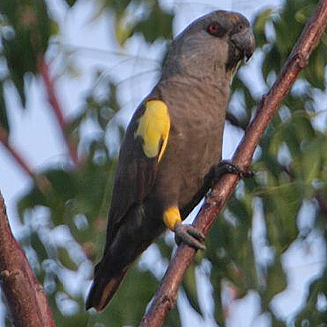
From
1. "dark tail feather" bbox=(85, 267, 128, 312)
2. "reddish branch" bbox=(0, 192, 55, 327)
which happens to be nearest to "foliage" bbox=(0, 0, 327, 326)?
"dark tail feather" bbox=(85, 267, 128, 312)

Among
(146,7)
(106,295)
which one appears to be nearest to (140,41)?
(146,7)

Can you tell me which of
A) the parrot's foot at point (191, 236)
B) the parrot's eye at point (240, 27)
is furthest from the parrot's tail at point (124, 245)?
the parrot's eye at point (240, 27)

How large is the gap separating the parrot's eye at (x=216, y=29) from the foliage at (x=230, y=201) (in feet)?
0.50

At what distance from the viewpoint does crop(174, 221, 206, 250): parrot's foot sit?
118 inches

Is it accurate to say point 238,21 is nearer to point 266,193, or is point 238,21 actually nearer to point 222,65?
point 222,65

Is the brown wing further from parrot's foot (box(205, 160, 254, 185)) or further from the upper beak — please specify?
the upper beak

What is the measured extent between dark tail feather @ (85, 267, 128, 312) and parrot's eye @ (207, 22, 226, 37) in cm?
113

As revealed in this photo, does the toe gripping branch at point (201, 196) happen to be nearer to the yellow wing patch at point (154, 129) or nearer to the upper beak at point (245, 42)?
the yellow wing patch at point (154, 129)

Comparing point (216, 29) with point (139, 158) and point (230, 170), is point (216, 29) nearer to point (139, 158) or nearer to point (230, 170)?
point (139, 158)

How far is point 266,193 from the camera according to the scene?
3643mm

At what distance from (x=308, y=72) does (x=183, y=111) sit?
1.88 ft

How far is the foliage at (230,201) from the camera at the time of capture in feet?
11.8

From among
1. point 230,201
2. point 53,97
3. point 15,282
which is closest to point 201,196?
point 230,201

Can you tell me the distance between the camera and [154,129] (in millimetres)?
3508
